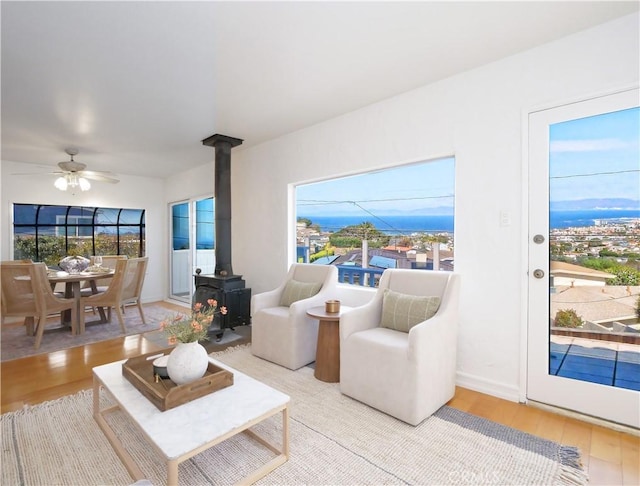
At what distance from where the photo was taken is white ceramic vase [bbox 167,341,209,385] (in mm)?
1734

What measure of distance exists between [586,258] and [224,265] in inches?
145

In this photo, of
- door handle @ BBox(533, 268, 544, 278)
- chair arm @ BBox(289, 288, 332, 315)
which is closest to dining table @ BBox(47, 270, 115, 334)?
chair arm @ BBox(289, 288, 332, 315)

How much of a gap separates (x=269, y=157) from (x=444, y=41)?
272 centimetres

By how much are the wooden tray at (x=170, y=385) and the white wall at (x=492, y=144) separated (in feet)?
6.25

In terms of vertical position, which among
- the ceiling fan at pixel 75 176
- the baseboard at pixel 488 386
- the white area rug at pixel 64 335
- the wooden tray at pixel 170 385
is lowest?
the white area rug at pixel 64 335

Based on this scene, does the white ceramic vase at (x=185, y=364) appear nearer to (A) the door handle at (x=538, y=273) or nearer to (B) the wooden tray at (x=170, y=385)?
(B) the wooden tray at (x=170, y=385)

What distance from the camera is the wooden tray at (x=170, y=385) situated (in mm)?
1625

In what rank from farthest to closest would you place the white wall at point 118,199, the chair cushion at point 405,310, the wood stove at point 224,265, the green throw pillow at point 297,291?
the white wall at point 118,199
the wood stove at point 224,265
the green throw pillow at point 297,291
the chair cushion at point 405,310

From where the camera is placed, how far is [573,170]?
7.41 feet

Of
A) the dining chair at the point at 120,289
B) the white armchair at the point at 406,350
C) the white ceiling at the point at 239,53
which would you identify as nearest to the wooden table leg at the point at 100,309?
the dining chair at the point at 120,289

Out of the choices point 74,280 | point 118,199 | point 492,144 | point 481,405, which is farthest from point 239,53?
point 118,199

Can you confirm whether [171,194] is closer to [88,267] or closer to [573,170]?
[88,267]

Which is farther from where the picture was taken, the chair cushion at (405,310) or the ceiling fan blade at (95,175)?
the ceiling fan blade at (95,175)

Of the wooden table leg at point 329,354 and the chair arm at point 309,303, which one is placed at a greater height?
the chair arm at point 309,303
